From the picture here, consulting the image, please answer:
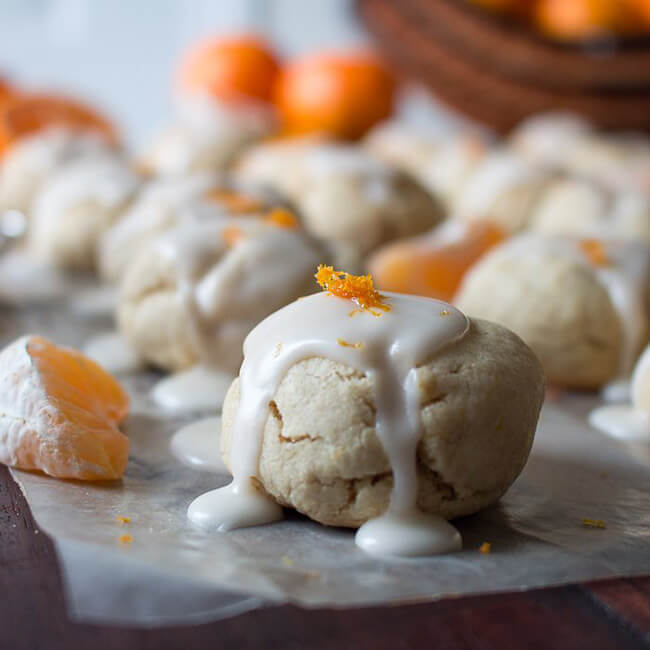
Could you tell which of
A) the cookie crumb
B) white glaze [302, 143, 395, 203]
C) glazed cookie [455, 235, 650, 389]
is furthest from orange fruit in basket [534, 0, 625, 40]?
the cookie crumb

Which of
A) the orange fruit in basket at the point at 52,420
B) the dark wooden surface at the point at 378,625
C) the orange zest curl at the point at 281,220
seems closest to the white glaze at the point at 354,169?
the orange zest curl at the point at 281,220

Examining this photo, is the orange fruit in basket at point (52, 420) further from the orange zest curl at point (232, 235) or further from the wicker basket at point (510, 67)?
the wicker basket at point (510, 67)

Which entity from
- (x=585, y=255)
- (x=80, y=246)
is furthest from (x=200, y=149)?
(x=585, y=255)

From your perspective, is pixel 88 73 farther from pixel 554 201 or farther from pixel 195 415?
pixel 195 415

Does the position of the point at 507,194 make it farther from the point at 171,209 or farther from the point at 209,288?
the point at 209,288

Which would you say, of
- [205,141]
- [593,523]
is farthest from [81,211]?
[593,523]

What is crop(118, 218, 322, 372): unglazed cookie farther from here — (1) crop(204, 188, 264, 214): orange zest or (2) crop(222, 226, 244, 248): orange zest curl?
(1) crop(204, 188, 264, 214): orange zest
